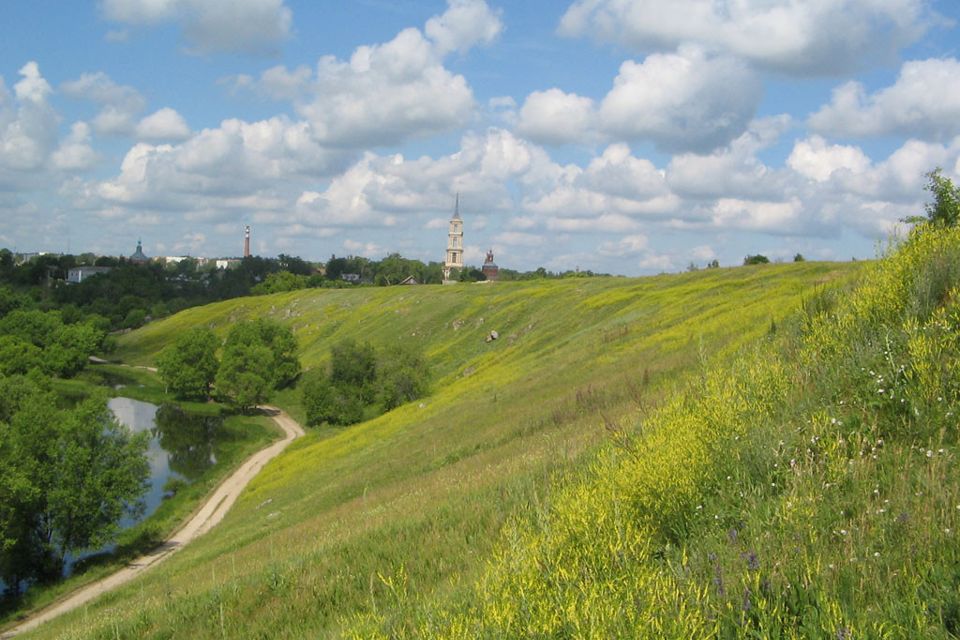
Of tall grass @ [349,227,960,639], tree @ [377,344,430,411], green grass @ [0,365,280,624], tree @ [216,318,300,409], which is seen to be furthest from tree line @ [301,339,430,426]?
tall grass @ [349,227,960,639]

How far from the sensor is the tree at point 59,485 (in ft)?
124

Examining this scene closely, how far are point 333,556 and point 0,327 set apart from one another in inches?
4775

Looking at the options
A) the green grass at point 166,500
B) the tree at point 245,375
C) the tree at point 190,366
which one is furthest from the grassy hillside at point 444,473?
the tree at point 190,366

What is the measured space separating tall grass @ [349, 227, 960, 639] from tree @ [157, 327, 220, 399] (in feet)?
308

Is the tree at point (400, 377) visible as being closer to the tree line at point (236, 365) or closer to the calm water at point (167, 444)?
the calm water at point (167, 444)

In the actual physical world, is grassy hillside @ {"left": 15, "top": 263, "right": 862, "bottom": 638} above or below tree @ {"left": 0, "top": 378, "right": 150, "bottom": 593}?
above

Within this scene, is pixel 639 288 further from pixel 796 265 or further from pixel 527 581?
pixel 527 581

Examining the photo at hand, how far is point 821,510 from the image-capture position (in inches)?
225

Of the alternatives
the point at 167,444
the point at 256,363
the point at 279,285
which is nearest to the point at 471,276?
the point at 279,285

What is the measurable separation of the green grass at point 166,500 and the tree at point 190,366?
222 cm

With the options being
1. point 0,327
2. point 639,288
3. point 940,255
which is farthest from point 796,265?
point 0,327

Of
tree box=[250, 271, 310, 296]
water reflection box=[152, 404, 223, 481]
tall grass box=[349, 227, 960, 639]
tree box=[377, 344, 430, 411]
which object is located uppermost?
tree box=[250, 271, 310, 296]

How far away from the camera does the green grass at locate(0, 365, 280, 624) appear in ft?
121

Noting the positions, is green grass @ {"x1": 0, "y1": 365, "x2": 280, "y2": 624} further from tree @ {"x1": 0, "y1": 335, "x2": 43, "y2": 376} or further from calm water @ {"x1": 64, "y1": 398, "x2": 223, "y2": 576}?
tree @ {"x1": 0, "y1": 335, "x2": 43, "y2": 376}
